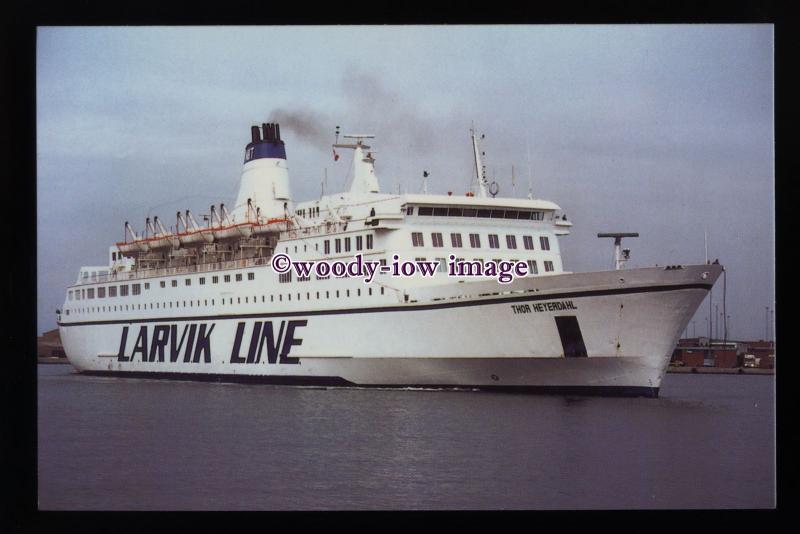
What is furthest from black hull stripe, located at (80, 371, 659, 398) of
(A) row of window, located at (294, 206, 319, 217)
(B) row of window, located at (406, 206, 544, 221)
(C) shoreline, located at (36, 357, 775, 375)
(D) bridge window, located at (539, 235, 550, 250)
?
(C) shoreline, located at (36, 357, 775, 375)

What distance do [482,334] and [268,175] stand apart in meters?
9.93

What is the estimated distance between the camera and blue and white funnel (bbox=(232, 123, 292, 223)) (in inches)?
1180

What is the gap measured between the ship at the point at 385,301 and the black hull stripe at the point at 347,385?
Answer: 0.13 ft

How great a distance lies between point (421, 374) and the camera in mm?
23500

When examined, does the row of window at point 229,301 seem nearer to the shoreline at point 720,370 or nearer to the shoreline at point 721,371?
the shoreline at point 720,370

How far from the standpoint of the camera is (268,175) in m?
30.1

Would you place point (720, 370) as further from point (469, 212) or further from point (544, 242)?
point (469, 212)

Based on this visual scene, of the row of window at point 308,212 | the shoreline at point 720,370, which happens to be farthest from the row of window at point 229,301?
the shoreline at point 720,370

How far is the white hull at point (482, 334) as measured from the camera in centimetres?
2122

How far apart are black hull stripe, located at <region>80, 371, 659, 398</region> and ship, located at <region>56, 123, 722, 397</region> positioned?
0.13ft
